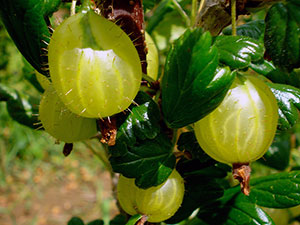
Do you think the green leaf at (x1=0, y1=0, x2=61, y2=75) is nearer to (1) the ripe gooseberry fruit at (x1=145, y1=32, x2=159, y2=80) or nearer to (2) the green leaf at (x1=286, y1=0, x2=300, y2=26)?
(1) the ripe gooseberry fruit at (x1=145, y1=32, x2=159, y2=80)

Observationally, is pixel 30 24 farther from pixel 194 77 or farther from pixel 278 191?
pixel 278 191

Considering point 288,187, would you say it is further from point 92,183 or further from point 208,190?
point 92,183

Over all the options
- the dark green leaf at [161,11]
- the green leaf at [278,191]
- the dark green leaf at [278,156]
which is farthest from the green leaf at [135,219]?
the dark green leaf at [161,11]

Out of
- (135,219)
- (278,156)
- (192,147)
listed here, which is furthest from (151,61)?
(278,156)

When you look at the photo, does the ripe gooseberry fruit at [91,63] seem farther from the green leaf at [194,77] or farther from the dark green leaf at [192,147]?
the dark green leaf at [192,147]

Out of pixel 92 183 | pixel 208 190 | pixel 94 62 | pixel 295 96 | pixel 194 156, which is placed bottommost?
pixel 92 183

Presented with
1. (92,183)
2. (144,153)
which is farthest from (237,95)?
(92,183)

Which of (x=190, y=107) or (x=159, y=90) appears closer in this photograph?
(x=190, y=107)

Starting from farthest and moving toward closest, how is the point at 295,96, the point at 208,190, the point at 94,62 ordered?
the point at 208,190 < the point at 295,96 < the point at 94,62
